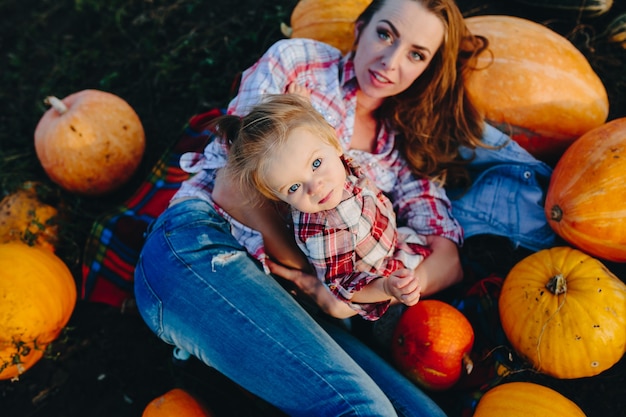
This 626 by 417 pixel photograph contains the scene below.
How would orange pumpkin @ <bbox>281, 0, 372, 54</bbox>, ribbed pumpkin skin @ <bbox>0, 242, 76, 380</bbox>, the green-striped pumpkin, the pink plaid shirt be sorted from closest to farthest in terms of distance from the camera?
1. ribbed pumpkin skin @ <bbox>0, 242, 76, 380</bbox>
2. the pink plaid shirt
3. orange pumpkin @ <bbox>281, 0, 372, 54</bbox>
4. the green-striped pumpkin

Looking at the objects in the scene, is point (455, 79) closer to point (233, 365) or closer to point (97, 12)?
point (233, 365)

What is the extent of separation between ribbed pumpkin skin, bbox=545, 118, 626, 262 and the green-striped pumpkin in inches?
44.8

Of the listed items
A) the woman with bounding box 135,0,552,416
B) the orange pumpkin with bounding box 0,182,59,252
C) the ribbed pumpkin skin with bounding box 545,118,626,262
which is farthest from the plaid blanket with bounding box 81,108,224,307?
the ribbed pumpkin skin with bounding box 545,118,626,262

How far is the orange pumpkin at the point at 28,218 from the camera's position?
304 cm

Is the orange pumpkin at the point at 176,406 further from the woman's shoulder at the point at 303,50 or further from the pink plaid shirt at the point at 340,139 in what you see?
the woman's shoulder at the point at 303,50

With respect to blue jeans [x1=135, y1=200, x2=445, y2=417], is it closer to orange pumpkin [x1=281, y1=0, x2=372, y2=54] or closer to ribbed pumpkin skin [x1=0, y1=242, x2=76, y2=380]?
ribbed pumpkin skin [x1=0, y1=242, x2=76, y2=380]

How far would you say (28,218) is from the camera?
10.2 ft

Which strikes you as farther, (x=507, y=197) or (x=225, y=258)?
(x=507, y=197)

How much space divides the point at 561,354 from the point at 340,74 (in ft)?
5.72

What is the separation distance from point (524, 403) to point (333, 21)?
233cm

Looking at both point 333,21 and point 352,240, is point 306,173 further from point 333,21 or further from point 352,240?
point 333,21

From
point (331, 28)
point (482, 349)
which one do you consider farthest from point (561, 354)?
point (331, 28)

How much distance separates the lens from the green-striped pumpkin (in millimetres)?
3311

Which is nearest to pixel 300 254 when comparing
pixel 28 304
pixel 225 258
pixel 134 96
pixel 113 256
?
pixel 225 258
